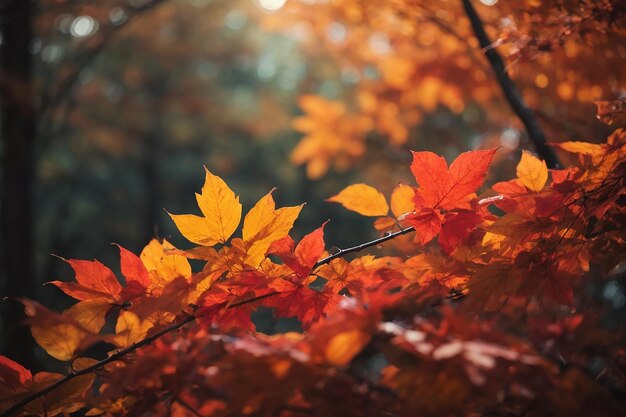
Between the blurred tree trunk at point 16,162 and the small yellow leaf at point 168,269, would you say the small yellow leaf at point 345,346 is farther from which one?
the blurred tree trunk at point 16,162

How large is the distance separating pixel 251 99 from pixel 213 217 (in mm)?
12543

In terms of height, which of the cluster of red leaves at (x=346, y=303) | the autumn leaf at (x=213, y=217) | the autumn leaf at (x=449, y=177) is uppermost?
the autumn leaf at (x=213, y=217)

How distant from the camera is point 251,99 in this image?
12.9 meters

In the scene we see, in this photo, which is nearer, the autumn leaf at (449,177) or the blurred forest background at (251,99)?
the autumn leaf at (449,177)

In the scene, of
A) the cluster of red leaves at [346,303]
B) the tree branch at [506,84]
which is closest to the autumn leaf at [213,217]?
the cluster of red leaves at [346,303]

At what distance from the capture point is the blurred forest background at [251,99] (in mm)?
1562

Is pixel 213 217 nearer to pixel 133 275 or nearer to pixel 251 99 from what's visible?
pixel 133 275

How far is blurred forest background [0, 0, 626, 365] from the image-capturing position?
61.5 inches

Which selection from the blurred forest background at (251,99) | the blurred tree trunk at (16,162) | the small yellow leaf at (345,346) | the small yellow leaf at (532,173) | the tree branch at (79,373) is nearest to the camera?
the small yellow leaf at (345,346)

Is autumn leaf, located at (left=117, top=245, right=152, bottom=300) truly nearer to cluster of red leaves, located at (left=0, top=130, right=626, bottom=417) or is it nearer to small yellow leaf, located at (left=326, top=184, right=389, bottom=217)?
cluster of red leaves, located at (left=0, top=130, right=626, bottom=417)

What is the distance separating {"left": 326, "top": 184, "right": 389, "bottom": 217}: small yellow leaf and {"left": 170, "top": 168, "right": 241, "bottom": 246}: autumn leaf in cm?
19

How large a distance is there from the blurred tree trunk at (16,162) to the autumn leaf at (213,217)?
9.01 feet

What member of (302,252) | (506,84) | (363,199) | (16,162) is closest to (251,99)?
(16,162)

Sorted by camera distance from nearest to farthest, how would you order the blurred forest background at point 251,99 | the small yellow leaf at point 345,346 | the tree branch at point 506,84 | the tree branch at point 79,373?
the small yellow leaf at point 345,346 < the tree branch at point 79,373 < the tree branch at point 506,84 < the blurred forest background at point 251,99
